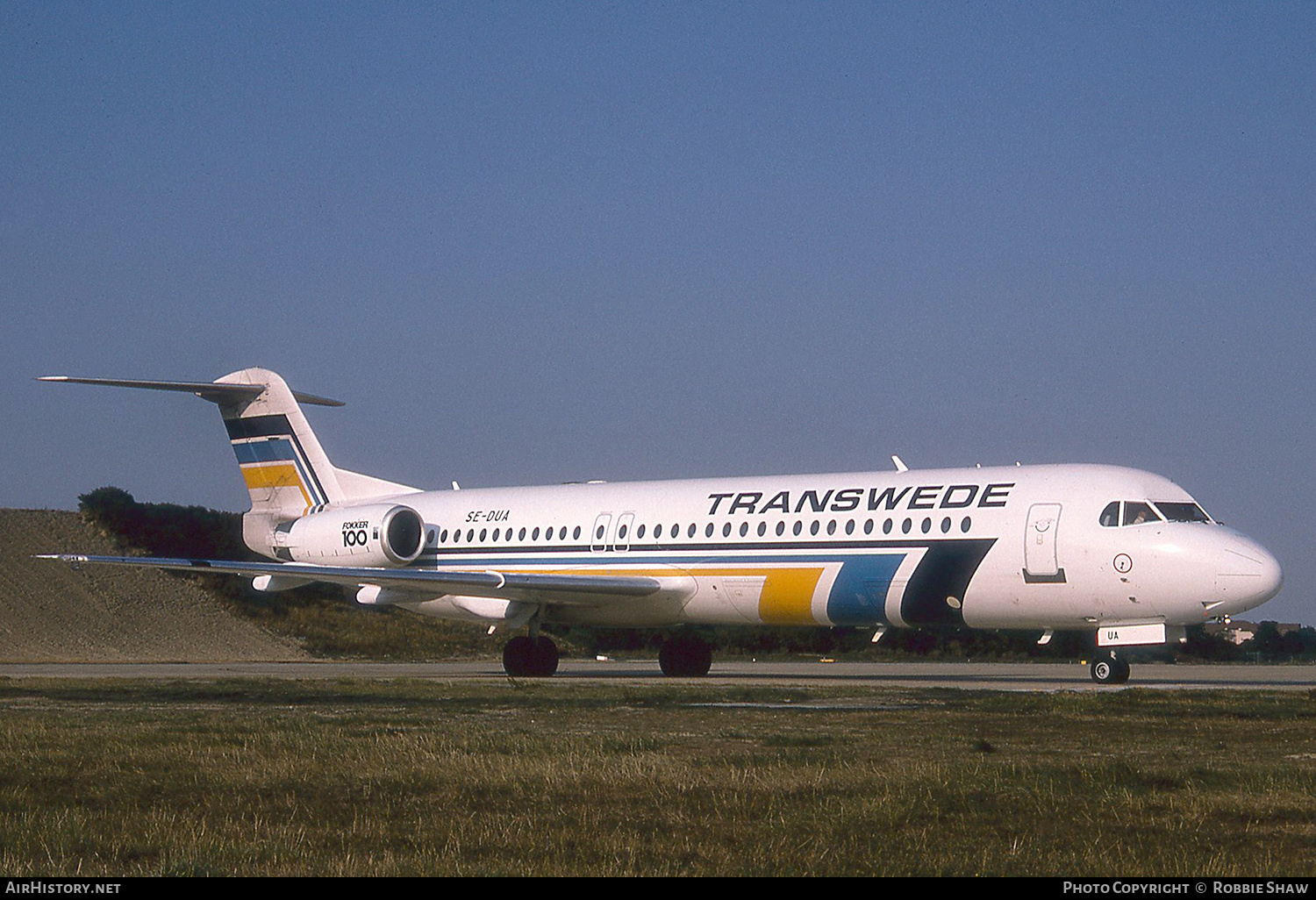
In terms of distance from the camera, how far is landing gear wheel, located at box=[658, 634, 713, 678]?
30.4 meters

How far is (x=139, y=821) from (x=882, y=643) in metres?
39.1

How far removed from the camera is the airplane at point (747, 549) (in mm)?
23641

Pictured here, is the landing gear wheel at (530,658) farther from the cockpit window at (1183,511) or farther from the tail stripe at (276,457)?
the cockpit window at (1183,511)

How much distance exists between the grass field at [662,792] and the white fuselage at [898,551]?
19.6 ft

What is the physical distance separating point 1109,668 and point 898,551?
3.78 m

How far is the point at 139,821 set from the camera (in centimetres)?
903

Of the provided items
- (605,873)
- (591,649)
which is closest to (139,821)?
(605,873)

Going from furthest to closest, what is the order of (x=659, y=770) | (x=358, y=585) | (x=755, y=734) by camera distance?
(x=358, y=585), (x=755, y=734), (x=659, y=770)

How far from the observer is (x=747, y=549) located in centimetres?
2725

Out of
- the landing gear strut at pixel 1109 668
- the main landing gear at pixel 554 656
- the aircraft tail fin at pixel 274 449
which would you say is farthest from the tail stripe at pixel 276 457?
the landing gear strut at pixel 1109 668

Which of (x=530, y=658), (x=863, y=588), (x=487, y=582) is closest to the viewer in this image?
(x=863, y=588)

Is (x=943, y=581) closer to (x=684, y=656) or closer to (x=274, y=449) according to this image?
(x=684, y=656)

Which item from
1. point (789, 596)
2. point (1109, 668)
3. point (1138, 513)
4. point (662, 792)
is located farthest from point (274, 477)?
point (662, 792)
